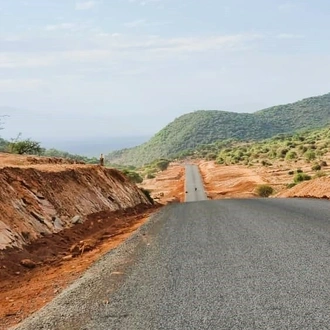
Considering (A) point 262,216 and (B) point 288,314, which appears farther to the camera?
(A) point 262,216

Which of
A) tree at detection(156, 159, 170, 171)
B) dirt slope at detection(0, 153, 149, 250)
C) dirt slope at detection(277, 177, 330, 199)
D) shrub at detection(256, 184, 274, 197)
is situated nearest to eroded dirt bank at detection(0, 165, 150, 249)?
dirt slope at detection(0, 153, 149, 250)

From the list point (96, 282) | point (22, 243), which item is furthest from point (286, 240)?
point (22, 243)

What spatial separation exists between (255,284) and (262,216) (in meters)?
7.98

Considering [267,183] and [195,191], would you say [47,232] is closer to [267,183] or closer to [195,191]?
[267,183]

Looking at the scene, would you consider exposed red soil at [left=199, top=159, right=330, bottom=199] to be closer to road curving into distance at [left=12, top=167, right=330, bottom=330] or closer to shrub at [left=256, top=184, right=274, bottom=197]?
shrub at [left=256, top=184, right=274, bottom=197]

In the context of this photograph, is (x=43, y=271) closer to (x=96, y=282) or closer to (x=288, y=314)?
(x=96, y=282)

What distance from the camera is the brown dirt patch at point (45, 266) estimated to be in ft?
22.3

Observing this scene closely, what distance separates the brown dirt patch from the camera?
6789mm

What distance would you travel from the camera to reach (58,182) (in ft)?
57.9

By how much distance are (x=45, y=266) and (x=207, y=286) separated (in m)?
4.37

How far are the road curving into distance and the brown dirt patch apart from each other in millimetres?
453

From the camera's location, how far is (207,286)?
644 cm

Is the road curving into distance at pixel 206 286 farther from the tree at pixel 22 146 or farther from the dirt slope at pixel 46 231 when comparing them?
the tree at pixel 22 146

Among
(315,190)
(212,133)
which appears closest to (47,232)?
(315,190)
